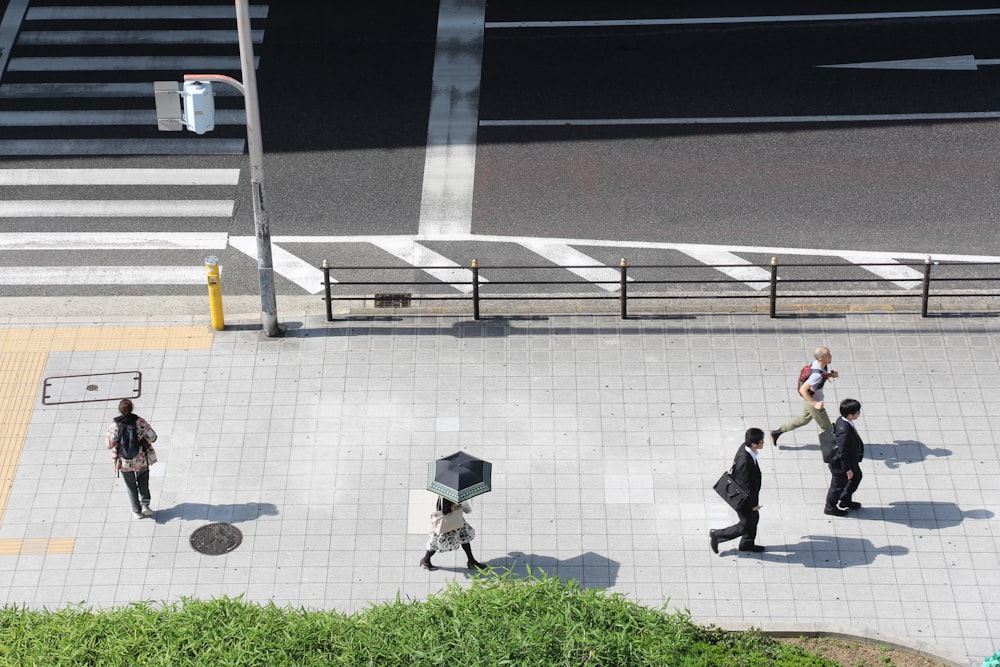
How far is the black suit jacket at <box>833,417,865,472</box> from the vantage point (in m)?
16.8

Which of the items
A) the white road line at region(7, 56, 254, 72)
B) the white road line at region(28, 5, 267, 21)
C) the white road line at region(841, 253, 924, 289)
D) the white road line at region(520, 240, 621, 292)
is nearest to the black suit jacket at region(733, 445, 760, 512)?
the white road line at region(520, 240, 621, 292)

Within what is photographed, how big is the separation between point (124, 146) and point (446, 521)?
11761mm

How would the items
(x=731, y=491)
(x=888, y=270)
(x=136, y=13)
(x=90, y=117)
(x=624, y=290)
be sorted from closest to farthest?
1. (x=731, y=491)
2. (x=624, y=290)
3. (x=888, y=270)
4. (x=90, y=117)
5. (x=136, y=13)

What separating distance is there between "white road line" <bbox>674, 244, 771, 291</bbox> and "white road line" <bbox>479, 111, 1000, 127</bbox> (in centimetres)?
343

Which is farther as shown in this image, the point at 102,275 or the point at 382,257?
the point at 382,257

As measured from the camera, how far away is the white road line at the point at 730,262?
2195cm

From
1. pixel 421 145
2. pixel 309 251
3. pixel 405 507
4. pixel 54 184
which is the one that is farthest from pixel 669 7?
pixel 405 507

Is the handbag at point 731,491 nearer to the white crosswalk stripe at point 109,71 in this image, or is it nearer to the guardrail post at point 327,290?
the guardrail post at point 327,290

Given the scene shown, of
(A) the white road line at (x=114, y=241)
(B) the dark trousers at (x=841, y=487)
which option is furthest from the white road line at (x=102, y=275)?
(B) the dark trousers at (x=841, y=487)

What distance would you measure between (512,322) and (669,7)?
9939 mm

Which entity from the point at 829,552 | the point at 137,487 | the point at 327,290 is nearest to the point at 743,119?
the point at 327,290

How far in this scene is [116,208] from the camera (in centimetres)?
2364

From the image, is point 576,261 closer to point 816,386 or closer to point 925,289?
point 925,289

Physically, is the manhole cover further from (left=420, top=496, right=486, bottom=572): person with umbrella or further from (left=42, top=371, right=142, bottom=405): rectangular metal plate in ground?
(left=42, top=371, right=142, bottom=405): rectangular metal plate in ground
